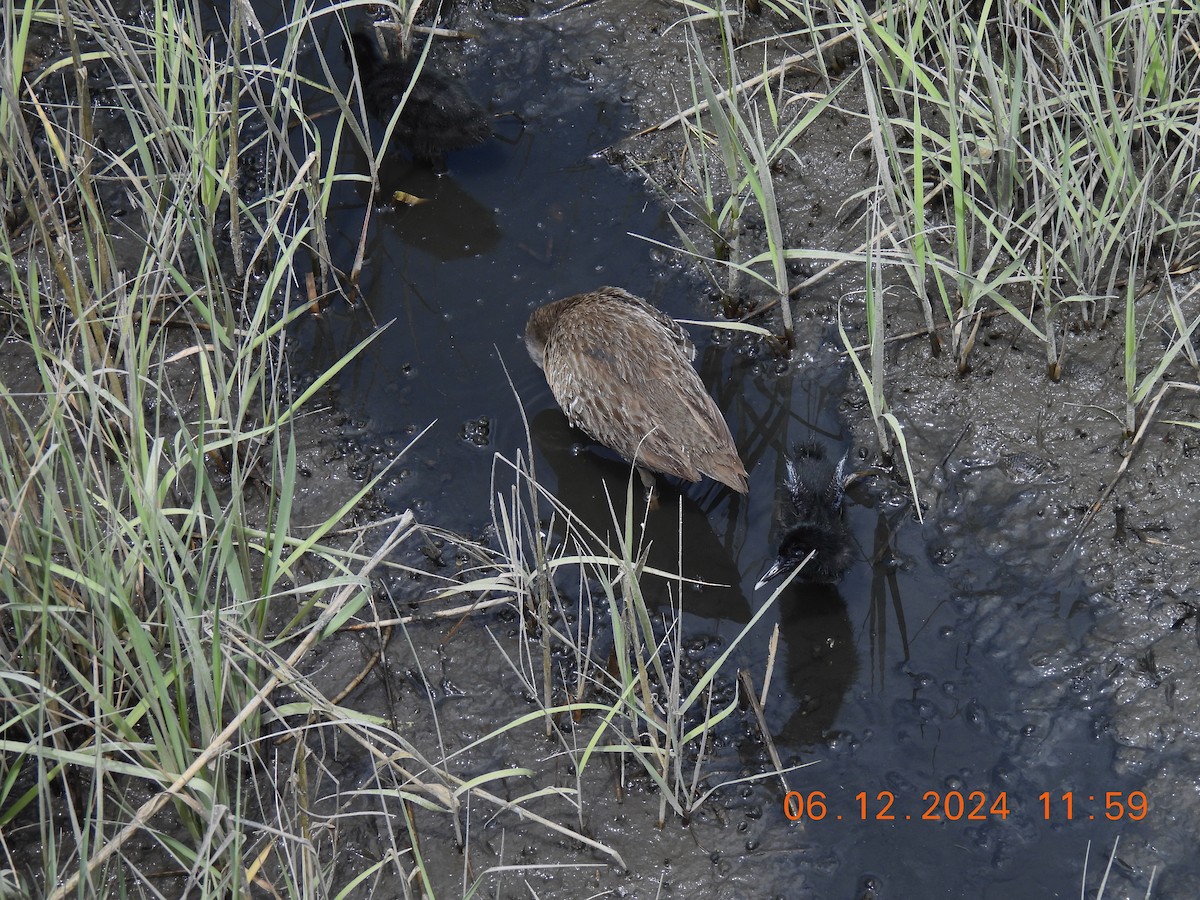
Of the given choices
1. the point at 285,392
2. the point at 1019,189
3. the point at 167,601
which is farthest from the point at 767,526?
the point at 167,601

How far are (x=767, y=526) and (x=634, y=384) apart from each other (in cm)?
72

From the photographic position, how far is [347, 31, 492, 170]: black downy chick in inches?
201

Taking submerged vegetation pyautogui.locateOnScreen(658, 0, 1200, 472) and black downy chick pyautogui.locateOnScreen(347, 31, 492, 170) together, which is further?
black downy chick pyautogui.locateOnScreen(347, 31, 492, 170)

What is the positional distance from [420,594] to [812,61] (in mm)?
3001

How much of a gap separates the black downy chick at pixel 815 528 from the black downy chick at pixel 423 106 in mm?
2268

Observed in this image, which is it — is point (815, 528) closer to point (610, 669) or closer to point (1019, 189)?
point (610, 669)

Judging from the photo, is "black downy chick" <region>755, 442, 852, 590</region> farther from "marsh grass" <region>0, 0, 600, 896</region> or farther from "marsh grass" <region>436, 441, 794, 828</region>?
"marsh grass" <region>0, 0, 600, 896</region>

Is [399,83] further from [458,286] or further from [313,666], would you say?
[313,666]

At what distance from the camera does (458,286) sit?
199 inches

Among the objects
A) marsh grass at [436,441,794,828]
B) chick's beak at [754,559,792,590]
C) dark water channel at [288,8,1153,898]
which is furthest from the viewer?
chick's beak at [754,559,792,590]
